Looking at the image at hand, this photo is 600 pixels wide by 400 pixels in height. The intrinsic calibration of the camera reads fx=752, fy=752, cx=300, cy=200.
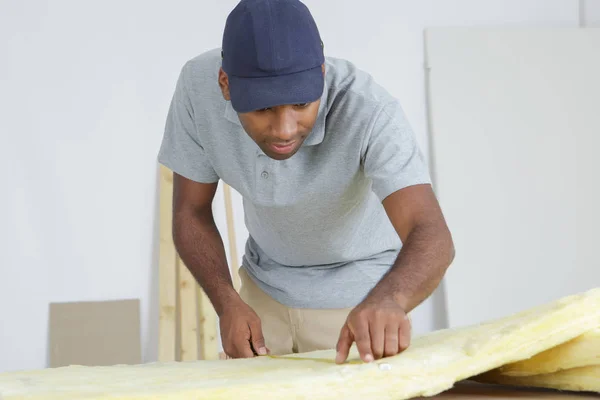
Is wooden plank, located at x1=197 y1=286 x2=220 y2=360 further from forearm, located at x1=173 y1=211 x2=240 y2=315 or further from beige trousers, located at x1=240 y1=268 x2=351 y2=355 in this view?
forearm, located at x1=173 y1=211 x2=240 y2=315

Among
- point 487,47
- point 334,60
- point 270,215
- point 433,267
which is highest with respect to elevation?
point 487,47

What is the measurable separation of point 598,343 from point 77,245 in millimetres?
3337

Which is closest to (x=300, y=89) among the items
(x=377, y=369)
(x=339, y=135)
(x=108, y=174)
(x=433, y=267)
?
(x=339, y=135)

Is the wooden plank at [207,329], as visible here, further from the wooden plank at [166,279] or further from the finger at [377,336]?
the finger at [377,336]

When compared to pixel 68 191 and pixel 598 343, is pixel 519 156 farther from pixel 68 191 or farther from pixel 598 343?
pixel 598 343

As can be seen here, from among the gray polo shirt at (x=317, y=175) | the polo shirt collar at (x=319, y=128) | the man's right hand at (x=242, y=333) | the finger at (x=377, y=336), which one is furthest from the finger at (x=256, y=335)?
the finger at (x=377, y=336)

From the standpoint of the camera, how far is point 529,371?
0.96 metres

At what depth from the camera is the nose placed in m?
1.42

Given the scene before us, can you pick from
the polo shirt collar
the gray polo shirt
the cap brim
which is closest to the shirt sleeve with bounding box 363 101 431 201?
the gray polo shirt

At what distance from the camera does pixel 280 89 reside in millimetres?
1378

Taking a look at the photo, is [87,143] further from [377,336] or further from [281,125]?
[377,336]

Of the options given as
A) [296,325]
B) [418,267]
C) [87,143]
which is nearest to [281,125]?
[418,267]

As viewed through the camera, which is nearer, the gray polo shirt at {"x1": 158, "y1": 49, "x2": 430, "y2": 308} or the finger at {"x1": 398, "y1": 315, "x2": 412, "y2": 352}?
the finger at {"x1": 398, "y1": 315, "x2": 412, "y2": 352}

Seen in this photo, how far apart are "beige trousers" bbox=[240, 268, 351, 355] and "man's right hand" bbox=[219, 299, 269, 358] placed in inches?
12.8
